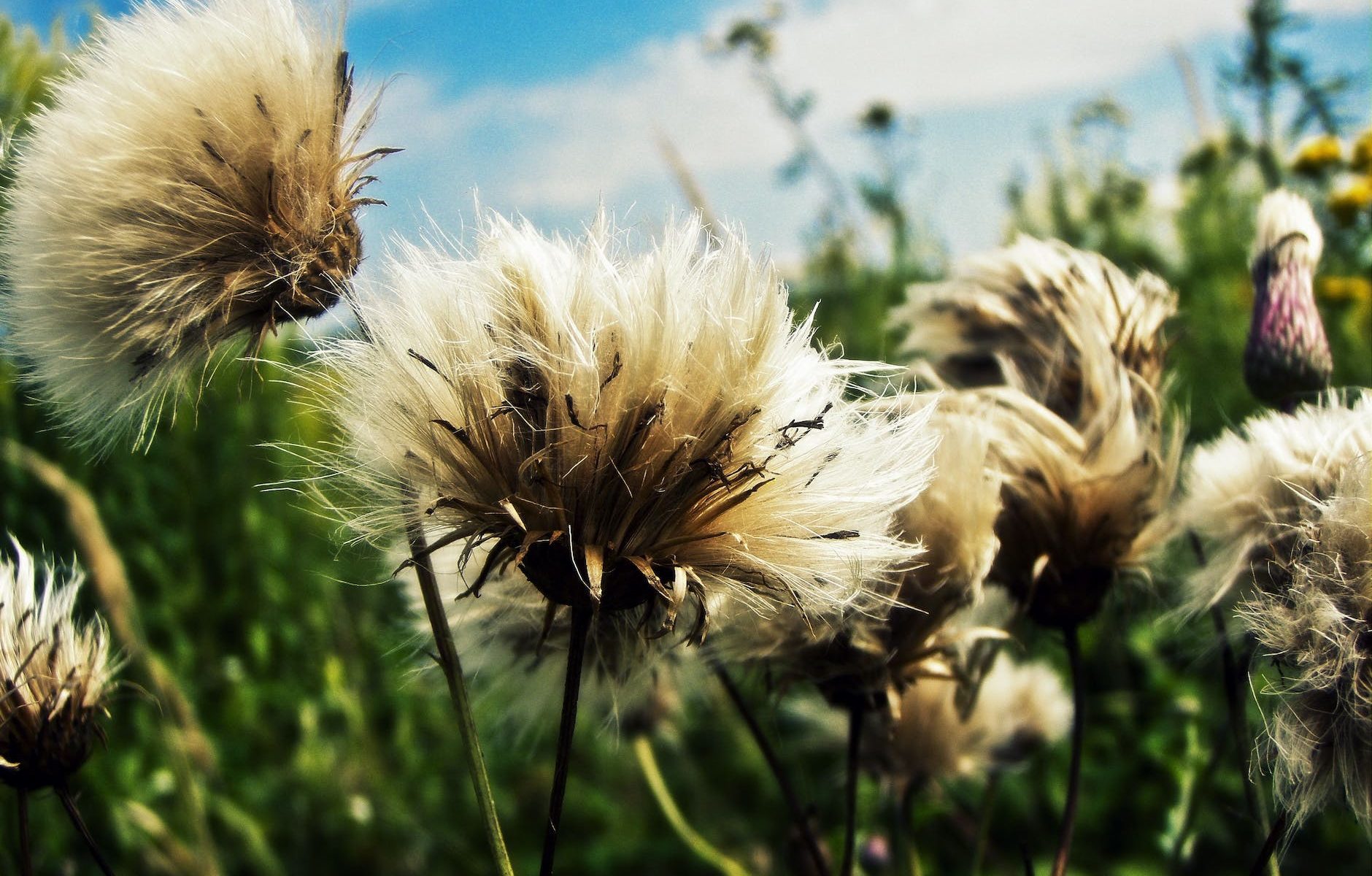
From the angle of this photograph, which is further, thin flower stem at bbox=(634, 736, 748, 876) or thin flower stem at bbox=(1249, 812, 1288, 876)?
thin flower stem at bbox=(634, 736, 748, 876)

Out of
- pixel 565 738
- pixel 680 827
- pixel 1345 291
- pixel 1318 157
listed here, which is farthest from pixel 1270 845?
pixel 1318 157

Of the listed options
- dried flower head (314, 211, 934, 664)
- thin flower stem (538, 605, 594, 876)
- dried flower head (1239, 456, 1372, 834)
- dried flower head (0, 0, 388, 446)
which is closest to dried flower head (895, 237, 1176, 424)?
dried flower head (1239, 456, 1372, 834)

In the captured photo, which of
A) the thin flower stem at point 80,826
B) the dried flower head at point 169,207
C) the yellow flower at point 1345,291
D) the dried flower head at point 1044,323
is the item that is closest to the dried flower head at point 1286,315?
the dried flower head at point 1044,323

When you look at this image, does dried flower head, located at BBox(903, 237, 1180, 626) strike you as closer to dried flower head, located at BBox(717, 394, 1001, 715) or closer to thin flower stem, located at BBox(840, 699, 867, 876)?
dried flower head, located at BBox(717, 394, 1001, 715)

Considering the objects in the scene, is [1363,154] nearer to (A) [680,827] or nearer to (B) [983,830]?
(B) [983,830]

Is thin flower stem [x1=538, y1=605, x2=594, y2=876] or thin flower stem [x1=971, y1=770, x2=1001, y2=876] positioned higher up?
thin flower stem [x1=538, y1=605, x2=594, y2=876]

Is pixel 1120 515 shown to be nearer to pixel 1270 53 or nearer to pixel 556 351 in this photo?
pixel 556 351

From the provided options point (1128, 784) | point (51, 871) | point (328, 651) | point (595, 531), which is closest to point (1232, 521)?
→ point (595, 531)
